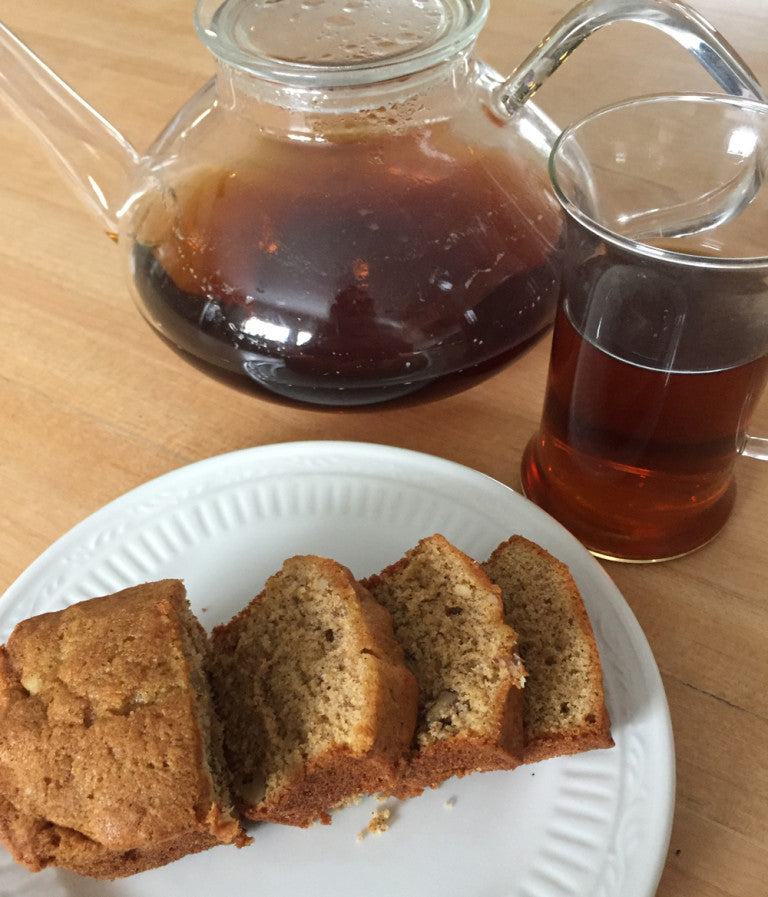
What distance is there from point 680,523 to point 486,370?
227mm

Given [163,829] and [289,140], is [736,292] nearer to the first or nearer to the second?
[289,140]

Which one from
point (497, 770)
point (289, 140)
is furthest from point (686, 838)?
point (289, 140)

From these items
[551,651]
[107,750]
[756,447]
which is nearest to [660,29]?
[756,447]

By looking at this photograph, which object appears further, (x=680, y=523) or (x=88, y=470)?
(x=88, y=470)

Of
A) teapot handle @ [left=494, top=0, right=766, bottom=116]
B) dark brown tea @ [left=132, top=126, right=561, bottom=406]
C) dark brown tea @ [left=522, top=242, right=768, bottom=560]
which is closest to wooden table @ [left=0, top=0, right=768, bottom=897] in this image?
dark brown tea @ [left=522, top=242, right=768, bottom=560]

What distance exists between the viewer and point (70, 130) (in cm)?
81

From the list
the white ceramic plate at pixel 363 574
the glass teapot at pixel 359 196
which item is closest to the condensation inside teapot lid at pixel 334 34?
the glass teapot at pixel 359 196

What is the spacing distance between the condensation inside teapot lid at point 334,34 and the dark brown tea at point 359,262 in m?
0.07

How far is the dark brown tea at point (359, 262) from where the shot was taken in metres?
0.71

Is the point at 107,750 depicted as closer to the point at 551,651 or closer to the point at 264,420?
the point at 551,651

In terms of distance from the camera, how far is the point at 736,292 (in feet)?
1.97

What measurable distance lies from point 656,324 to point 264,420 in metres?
0.46

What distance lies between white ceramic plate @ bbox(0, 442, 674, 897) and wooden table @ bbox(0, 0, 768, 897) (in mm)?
64

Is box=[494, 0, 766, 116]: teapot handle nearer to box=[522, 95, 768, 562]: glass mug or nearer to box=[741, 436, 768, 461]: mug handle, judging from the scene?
box=[522, 95, 768, 562]: glass mug
